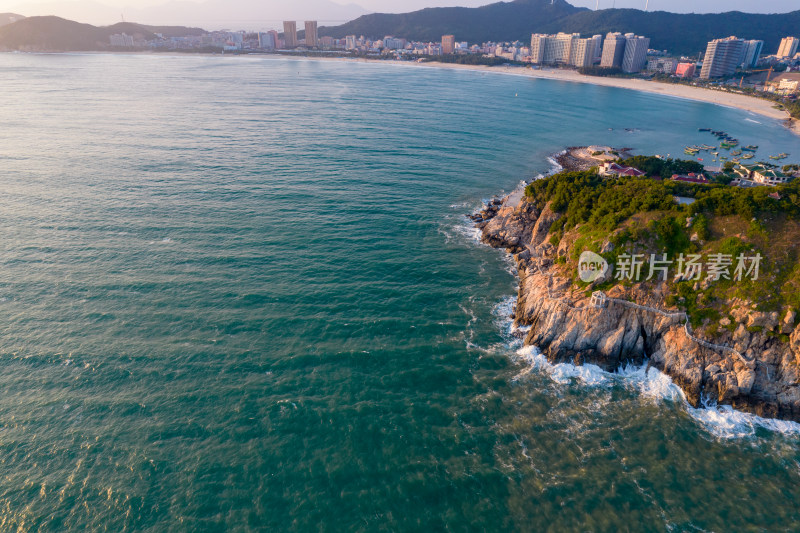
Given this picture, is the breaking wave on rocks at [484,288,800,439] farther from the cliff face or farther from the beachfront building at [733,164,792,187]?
the beachfront building at [733,164,792,187]

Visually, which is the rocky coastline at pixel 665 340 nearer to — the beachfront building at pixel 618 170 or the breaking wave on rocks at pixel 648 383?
the breaking wave on rocks at pixel 648 383

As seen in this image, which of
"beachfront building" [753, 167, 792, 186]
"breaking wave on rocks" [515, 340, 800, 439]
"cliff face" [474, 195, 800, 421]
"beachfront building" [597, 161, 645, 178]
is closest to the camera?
"breaking wave on rocks" [515, 340, 800, 439]

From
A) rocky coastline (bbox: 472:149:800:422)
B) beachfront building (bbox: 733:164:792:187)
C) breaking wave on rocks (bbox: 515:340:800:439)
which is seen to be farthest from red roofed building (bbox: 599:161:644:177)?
breaking wave on rocks (bbox: 515:340:800:439)

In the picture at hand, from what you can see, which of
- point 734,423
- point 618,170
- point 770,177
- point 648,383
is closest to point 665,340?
point 648,383

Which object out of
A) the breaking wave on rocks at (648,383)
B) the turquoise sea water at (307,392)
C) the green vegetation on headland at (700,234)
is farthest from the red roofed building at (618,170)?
the breaking wave on rocks at (648,383)

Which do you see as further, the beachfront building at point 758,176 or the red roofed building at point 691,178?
the beachfront building at point 758,176

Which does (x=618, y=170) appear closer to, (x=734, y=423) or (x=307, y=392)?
(x=734, y=423)
